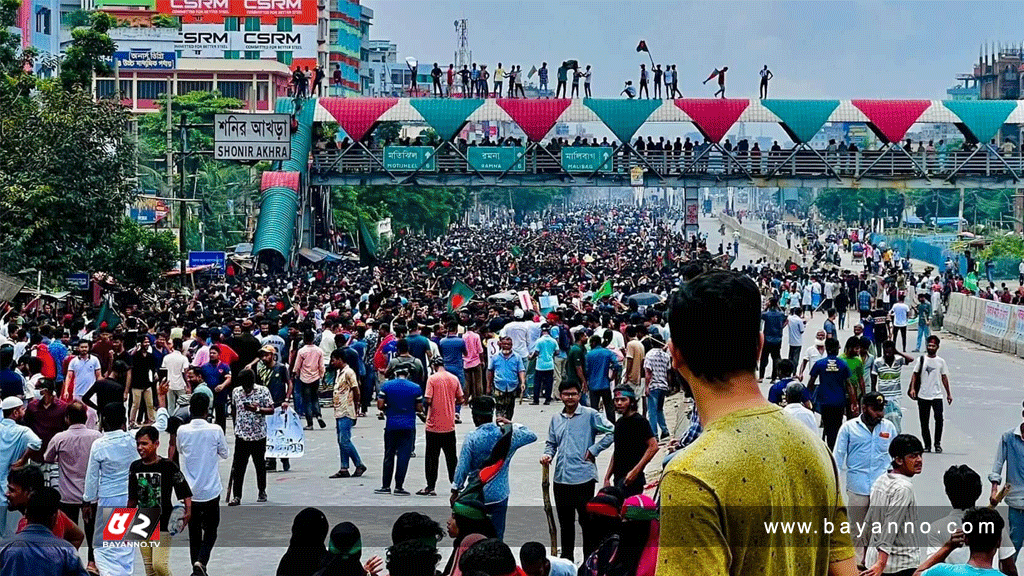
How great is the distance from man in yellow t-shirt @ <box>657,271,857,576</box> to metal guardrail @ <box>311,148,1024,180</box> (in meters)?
52.4

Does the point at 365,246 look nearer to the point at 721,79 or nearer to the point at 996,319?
the point at 721,79

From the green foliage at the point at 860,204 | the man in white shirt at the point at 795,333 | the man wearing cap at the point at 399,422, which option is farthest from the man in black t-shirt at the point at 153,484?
the green foliage at the point at 860,204

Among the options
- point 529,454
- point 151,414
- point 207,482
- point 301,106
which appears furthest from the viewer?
point 301,106

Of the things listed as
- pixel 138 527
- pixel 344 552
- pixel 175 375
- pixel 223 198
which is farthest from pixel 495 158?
pixel 344 552

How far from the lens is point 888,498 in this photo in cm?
887

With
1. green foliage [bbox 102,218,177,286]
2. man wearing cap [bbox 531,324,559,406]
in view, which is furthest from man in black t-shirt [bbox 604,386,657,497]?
green foliage [bbox 102,218,177,286]

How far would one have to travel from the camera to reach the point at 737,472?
297 cm

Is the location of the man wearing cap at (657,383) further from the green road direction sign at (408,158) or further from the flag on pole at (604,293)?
the green road direction sign at (408,158)

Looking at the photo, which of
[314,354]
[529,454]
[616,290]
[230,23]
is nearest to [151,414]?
[314,354]

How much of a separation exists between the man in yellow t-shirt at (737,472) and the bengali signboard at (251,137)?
134ft

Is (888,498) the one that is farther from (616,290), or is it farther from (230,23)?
(230,23)

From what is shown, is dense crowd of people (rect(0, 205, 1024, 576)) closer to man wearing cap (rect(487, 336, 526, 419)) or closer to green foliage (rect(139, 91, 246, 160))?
man wearing cap (rect(487, 336, 526, 419))

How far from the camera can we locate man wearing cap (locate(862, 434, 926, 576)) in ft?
28.7

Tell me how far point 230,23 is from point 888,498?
105627mm
